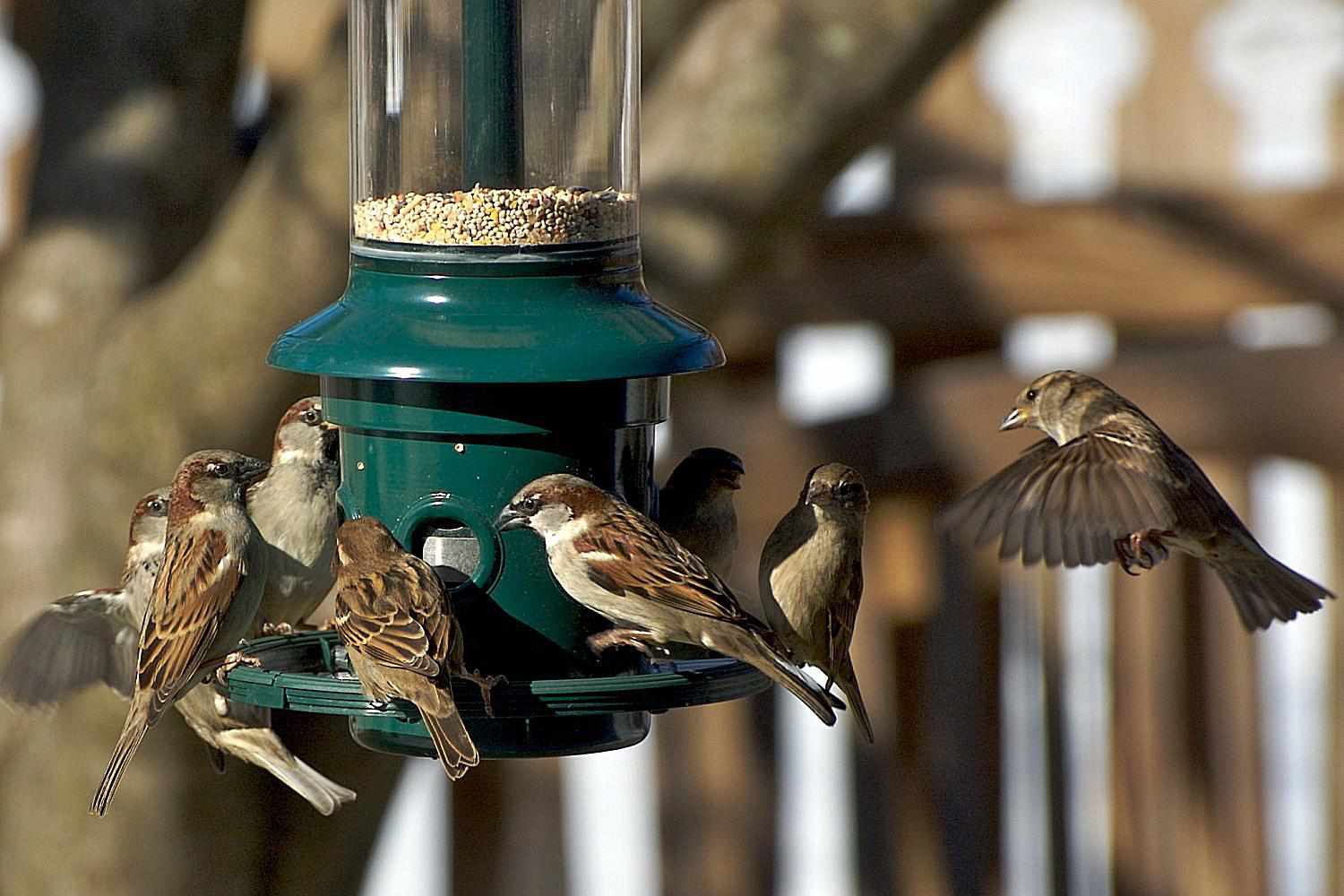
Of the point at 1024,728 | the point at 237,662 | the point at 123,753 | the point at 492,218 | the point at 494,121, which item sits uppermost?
the point at 494,121

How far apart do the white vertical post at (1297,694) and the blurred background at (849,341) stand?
2.2 inches

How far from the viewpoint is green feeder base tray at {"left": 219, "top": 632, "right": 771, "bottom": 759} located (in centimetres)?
306

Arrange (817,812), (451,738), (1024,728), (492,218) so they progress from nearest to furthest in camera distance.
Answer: (451,738) → (492,218) → (1024,728) → (817,812)

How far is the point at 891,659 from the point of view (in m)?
6.03

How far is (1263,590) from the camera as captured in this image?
14.1 ft

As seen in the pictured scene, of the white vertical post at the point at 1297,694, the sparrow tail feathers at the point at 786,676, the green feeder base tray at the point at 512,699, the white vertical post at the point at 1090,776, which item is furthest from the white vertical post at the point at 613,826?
the sparrow tail feathers at the point at 786,676

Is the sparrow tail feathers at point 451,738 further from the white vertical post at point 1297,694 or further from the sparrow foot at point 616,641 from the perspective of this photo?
the white vertical post at point 1297,694

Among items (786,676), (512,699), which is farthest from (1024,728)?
(512,699)

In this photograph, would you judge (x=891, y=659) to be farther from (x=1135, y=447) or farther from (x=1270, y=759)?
(x=1135, y=447)

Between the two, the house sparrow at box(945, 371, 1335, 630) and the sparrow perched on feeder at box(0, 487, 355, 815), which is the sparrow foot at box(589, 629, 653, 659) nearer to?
the sparrow perched on feeder at box(0, 487, 355, 815)

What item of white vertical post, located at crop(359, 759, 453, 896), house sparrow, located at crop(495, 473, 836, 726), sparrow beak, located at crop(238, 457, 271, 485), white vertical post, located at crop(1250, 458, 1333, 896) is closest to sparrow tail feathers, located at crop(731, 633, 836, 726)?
house sparrow, located at crop(495, 473, 836, 726)

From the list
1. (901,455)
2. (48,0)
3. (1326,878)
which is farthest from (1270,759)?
(48,0)

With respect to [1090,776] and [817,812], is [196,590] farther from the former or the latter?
[817,812]

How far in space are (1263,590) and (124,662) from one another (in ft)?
7.57
